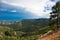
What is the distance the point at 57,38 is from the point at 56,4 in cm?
1465

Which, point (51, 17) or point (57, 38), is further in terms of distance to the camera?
point (51, 17)

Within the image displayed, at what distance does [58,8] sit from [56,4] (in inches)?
51.7

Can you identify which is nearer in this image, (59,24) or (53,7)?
(53,7)

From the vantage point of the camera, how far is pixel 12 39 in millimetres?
46906

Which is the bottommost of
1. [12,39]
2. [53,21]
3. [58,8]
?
[12,39]

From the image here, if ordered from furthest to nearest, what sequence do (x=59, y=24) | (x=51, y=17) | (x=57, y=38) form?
(x=59, y=24) → (x=51, y=17) → (x=57, y=38)

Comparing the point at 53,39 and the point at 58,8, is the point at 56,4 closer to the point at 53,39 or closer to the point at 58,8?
the point at 58,8

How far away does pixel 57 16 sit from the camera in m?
48.5

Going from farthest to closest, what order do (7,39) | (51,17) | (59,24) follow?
(59,24)
(51,17)
(7,39)

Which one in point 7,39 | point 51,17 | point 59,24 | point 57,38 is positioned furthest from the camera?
point 59,24

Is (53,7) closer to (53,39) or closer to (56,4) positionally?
(56,4)

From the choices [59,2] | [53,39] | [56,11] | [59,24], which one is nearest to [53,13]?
[56,11]

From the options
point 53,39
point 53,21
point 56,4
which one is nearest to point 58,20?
point 53,21

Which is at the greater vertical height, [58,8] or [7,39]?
[58,8]
